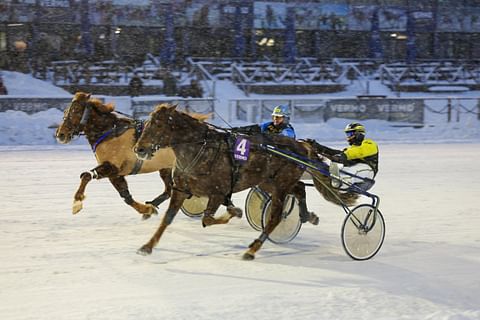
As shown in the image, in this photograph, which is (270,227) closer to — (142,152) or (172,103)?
(142,152)

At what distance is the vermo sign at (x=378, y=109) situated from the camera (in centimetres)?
2347

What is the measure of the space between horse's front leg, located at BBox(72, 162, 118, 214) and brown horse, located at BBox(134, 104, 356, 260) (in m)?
1.56

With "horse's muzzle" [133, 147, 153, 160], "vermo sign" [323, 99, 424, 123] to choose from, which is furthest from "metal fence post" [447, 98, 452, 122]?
"horse's muzzle" [133, 147, 153, 160]

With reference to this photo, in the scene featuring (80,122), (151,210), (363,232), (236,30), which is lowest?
(151,210)

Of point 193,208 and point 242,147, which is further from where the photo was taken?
point 193,208

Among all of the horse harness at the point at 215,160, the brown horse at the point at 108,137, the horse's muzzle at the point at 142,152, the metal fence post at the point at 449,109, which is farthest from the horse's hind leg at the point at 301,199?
the metal fence post at the point at 449,109

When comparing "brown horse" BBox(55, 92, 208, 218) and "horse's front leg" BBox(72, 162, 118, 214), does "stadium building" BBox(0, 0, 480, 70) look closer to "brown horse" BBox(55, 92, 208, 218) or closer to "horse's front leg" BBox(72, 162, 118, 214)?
"brown horse" BBox(55, 92, 208, 218)

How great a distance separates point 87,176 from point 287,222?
2.36 meters

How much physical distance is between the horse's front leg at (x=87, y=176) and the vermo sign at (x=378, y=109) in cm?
1440

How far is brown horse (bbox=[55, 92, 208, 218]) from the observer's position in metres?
9.49

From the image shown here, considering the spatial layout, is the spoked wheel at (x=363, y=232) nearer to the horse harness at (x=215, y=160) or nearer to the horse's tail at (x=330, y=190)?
the horse's tail at (x=330, y=190)

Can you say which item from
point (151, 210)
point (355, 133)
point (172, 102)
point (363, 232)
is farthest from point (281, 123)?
point (172, 102)

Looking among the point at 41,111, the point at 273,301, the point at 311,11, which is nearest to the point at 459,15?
the point at 311,11

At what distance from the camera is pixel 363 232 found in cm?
817
